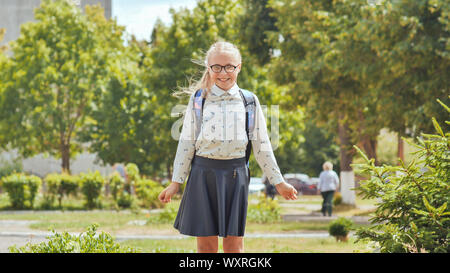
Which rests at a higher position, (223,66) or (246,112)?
(223,66)

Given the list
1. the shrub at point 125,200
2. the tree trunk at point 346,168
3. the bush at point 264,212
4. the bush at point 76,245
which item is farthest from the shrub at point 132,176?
the bush at point 76,245

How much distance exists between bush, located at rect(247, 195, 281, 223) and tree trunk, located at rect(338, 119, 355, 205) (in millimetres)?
6131

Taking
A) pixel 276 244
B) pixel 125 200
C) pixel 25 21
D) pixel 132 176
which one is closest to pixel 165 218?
pixel 276 244

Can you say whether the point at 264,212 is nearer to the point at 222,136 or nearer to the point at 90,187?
the point at 90,187

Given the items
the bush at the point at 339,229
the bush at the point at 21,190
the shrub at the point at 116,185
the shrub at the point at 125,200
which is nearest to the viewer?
the bush at the point at 339,229

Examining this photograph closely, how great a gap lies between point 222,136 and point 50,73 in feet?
87.7

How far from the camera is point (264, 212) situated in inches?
680

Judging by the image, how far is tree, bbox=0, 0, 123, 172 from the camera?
29.7m

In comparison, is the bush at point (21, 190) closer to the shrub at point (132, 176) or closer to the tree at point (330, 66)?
the shrub at point (132, 176)

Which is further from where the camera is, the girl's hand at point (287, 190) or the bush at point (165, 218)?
the bush at point (165, 218)

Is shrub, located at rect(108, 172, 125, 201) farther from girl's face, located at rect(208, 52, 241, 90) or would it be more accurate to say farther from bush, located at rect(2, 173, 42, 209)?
girl's face, located at rect(208, 52, 241, 90)

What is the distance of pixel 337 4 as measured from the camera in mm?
19453

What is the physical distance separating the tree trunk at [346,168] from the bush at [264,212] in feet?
20.1

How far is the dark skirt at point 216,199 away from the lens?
407 cm
